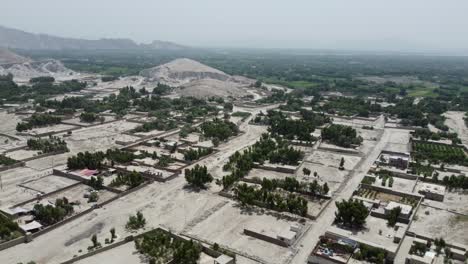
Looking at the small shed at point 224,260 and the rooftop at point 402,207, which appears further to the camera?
the rooftop at point 402,207

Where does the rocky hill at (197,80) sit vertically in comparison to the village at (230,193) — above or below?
above

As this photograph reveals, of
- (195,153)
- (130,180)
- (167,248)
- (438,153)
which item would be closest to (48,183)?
(130,180)

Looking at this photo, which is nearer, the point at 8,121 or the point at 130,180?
the point at 130,180

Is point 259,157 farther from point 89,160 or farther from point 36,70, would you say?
point 36,70

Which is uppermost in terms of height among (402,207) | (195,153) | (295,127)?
(295,127)

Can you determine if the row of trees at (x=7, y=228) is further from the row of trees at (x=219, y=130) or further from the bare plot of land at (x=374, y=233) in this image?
the row of trees at (x=219, y=130)

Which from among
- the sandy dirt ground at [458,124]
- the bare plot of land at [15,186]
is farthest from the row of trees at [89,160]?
the sandy dirt ground at [458,124]

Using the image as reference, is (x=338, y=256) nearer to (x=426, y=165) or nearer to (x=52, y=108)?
(x=426, y=165)

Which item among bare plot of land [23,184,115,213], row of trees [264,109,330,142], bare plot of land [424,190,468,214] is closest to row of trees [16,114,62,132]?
bare plot of land [23,184,115,213]
